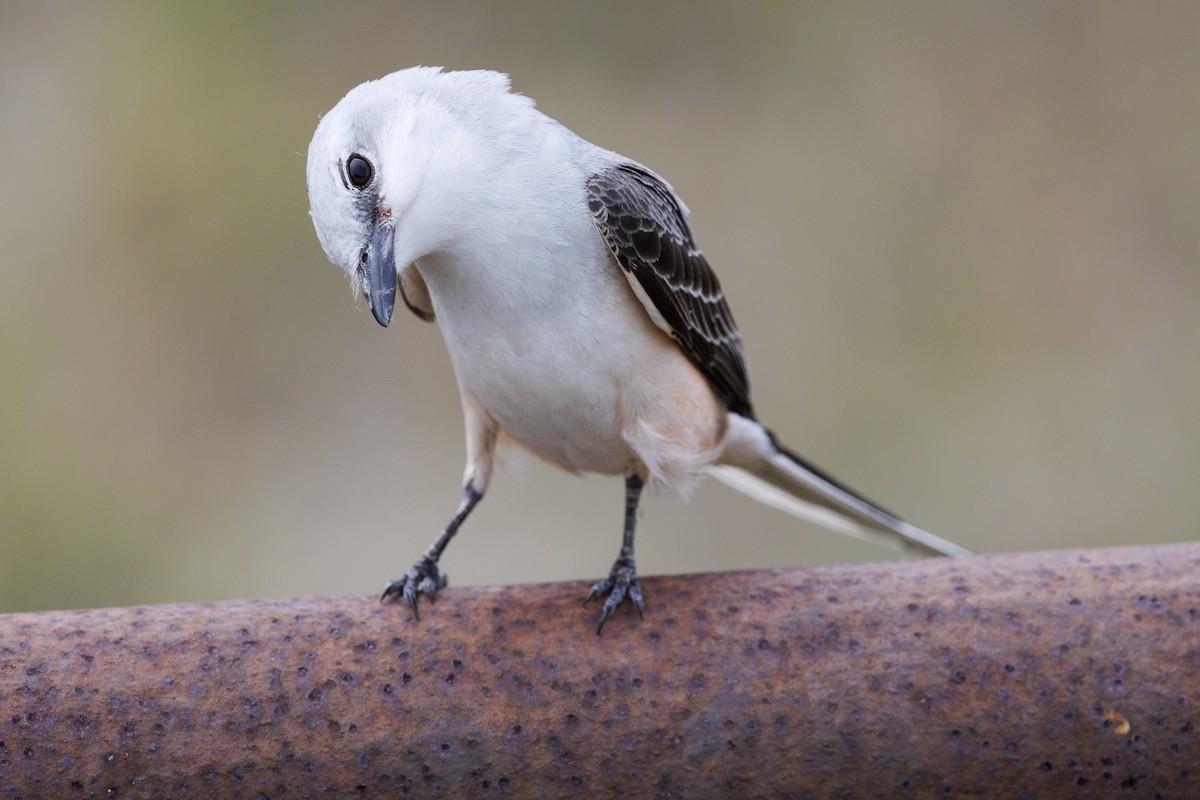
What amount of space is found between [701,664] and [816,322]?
353 cm

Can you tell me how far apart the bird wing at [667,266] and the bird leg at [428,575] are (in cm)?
66

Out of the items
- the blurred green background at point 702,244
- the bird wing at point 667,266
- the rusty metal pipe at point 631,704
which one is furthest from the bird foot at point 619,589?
the blurred green background at point 702,244

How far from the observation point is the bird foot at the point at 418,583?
230 cm

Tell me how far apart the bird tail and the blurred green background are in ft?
5.29

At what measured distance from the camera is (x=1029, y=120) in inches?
208

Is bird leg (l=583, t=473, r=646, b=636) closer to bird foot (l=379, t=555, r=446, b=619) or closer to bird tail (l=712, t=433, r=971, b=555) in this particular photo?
bird foot (l=379, t=555, r=446, b=619)

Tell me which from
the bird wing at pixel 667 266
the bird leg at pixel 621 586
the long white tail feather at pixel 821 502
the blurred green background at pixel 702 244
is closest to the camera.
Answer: the bird leg at pixel 621 586

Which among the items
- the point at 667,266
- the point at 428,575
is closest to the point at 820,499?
the point at 667,266

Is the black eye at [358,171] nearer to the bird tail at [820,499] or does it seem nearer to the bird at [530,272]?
the bird at [530,272]

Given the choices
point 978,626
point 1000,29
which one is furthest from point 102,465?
point 1000,29

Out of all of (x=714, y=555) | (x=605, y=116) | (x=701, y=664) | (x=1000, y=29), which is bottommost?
(x=701, y=664)

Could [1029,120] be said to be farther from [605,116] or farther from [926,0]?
[605,116]

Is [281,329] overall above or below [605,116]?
below

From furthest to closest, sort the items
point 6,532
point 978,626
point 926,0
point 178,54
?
point 926,0 < point 178,54 < point 6,532 < point 978,626
